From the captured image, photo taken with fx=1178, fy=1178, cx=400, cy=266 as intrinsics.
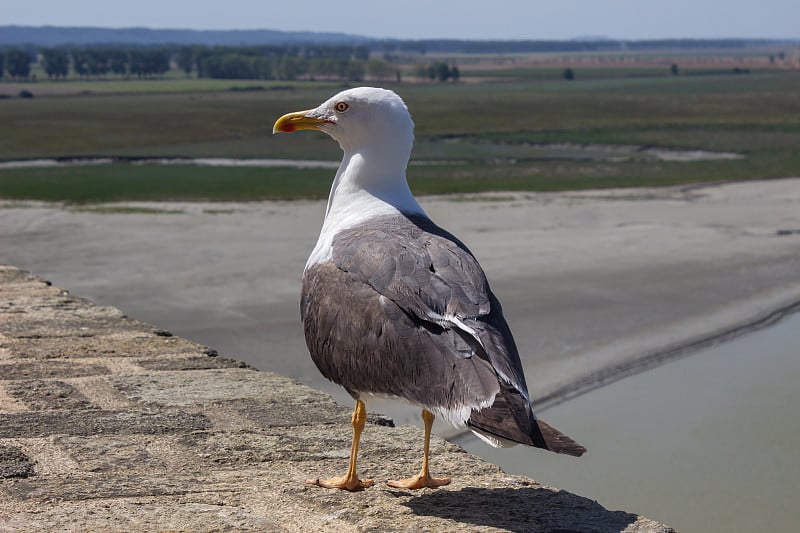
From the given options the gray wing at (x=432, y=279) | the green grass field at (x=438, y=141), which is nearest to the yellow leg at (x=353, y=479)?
the gray wing at (x=432, y=279)

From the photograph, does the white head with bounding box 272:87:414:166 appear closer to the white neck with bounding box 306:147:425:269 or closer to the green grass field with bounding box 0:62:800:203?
the white neck with bounding box 306:147:425:269

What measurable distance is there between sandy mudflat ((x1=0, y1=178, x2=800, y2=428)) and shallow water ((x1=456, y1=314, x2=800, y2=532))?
2.83 feet

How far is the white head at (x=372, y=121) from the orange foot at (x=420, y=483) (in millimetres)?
1556

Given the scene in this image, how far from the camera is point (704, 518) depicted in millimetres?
8445

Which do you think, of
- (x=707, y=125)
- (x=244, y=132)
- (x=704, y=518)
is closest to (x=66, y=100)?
(x=244, y=132)

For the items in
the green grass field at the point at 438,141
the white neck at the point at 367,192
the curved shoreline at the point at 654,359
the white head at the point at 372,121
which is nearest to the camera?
the white neck at the point at 367,192

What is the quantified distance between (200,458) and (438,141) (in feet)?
123

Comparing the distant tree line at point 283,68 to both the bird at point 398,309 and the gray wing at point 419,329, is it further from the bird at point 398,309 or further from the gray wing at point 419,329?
the gray wing at point 419,329

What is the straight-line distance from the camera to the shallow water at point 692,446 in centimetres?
872

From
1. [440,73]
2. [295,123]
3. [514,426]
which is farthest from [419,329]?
[440,73]

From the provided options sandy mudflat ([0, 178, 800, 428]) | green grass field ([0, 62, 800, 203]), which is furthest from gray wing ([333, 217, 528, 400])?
green grass field ([0, 62, 800, 203])

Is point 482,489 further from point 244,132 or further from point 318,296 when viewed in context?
point 244,132

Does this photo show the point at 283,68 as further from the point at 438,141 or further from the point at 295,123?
the point at 295,123

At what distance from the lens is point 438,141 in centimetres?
4259
